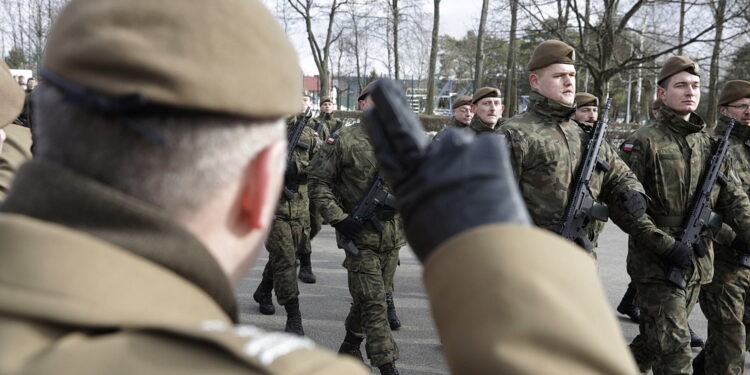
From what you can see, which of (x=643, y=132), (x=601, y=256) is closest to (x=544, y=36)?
(x=601, y=256)

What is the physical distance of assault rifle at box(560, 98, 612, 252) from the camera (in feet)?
13.8

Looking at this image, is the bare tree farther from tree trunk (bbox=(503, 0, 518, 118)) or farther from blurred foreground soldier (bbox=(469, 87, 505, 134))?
blurred foreground soldier (bbox=(469, 87, 505, 134))

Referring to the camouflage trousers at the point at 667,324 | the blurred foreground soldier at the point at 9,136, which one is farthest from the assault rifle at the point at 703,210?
the blurred foreground soldier at the point at 9,136

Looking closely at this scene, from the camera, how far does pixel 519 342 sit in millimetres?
815

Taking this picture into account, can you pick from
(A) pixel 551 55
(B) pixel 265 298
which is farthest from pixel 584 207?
(B) pixel 265 298

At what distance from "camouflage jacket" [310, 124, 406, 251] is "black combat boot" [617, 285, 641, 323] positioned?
2501 millimetres

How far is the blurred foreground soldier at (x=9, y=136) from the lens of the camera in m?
3.34

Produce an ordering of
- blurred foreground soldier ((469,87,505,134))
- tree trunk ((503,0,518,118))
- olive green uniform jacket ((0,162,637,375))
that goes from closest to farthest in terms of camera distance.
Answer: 1. olive green uniform jacket ((0,162,637,375))
2. blurred foreground soldier ((469,87,505,134))
3. tree trunk ((503,0,518,118))

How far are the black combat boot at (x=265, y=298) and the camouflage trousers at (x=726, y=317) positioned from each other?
3507 mm

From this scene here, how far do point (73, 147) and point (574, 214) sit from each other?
12.1ft

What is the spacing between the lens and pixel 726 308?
15.5 feet

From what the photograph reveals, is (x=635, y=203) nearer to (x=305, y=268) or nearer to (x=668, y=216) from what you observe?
(x=668, y=216)

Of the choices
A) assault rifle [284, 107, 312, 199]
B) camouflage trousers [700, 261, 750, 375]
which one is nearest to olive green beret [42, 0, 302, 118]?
camouflage trousers [700, 261, 750, 375]

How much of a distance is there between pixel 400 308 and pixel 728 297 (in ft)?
9.09
